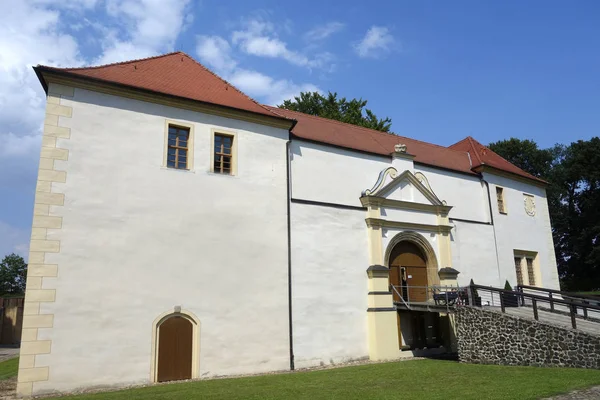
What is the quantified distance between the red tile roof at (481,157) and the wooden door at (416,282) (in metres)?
6.18

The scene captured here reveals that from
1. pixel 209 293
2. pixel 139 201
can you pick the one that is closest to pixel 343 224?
pixel 209 293

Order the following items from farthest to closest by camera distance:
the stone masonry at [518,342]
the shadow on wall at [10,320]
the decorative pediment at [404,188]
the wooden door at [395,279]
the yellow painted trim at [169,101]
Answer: the shadow on wall at [10,320] → the decorative pediment at [404,188] → the wooden door at [395,279] → the yellow painted trim at [169,101] → the stone masonry at [518,342]

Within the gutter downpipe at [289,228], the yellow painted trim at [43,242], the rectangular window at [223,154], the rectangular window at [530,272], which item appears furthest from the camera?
the rectangular window at [530,272]

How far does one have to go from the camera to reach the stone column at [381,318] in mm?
15773

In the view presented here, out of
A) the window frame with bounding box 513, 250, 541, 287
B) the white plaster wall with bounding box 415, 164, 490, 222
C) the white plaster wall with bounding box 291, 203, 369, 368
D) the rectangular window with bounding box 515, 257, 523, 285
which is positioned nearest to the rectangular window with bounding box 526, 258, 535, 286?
the window frame with bounding box 513, 250, 541, 287

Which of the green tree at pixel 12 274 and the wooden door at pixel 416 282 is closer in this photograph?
the wooden door at pixel 416 282

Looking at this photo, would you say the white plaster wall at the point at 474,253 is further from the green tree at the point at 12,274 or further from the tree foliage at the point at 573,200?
the green tree at the point at 12,274

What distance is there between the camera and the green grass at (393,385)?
8.95 metres

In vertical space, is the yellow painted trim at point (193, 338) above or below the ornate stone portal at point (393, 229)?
below

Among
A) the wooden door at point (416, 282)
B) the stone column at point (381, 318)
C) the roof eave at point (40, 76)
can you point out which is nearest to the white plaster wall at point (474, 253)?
the wooden door at point (416, 282)

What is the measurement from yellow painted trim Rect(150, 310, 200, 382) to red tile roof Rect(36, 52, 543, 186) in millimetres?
6227

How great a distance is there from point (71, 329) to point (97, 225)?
2.59 meters

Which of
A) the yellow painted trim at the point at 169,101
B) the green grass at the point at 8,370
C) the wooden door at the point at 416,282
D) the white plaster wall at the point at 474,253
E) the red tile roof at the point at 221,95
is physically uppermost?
the red tile roof at the point at 221,95

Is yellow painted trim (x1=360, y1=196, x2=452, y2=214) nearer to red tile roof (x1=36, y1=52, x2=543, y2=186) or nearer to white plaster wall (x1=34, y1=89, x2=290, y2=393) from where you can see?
red tile roof (x1=36, y1=52, x2=543, y2=186)
